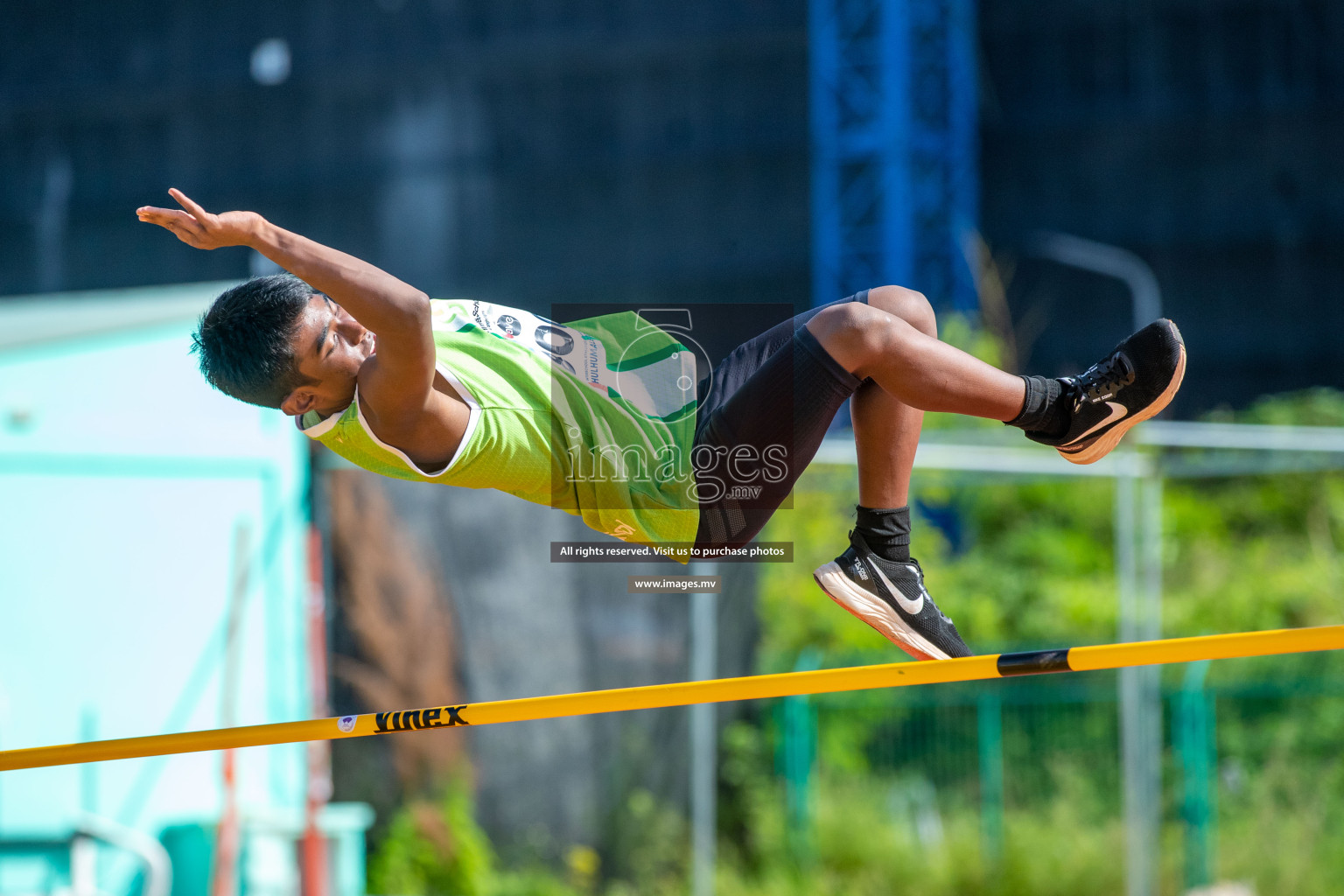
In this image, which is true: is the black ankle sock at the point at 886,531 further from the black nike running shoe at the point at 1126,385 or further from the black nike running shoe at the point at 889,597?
the black nike running shoe at the point at 1126,385

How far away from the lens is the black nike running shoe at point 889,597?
3.58 metres

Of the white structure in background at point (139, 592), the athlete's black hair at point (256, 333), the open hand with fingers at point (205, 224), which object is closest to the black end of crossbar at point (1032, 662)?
the athlete's black hair at point (256, 333)

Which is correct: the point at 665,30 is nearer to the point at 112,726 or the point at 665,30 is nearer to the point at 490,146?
the point at 490,146

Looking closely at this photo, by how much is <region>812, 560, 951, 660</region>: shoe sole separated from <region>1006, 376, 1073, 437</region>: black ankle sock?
617 mm

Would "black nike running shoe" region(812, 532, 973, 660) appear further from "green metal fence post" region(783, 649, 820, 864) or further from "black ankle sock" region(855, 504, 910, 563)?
"green metal fence post" region(783, 649, 820, 864)

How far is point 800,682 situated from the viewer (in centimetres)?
340

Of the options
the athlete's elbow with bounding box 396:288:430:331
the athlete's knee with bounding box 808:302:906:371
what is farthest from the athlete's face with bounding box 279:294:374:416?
the athlete's knee with bounding box 808:302:906:371

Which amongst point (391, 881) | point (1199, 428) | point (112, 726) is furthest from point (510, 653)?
point (1199, 428)

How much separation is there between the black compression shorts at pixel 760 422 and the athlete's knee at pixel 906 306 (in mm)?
48

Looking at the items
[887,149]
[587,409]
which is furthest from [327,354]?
[887,149]

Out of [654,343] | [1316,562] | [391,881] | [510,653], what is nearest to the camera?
[654,343]

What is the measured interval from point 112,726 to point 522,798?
93.8 inches

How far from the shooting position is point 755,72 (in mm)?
17375

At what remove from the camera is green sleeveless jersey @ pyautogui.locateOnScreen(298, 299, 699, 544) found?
355cm
